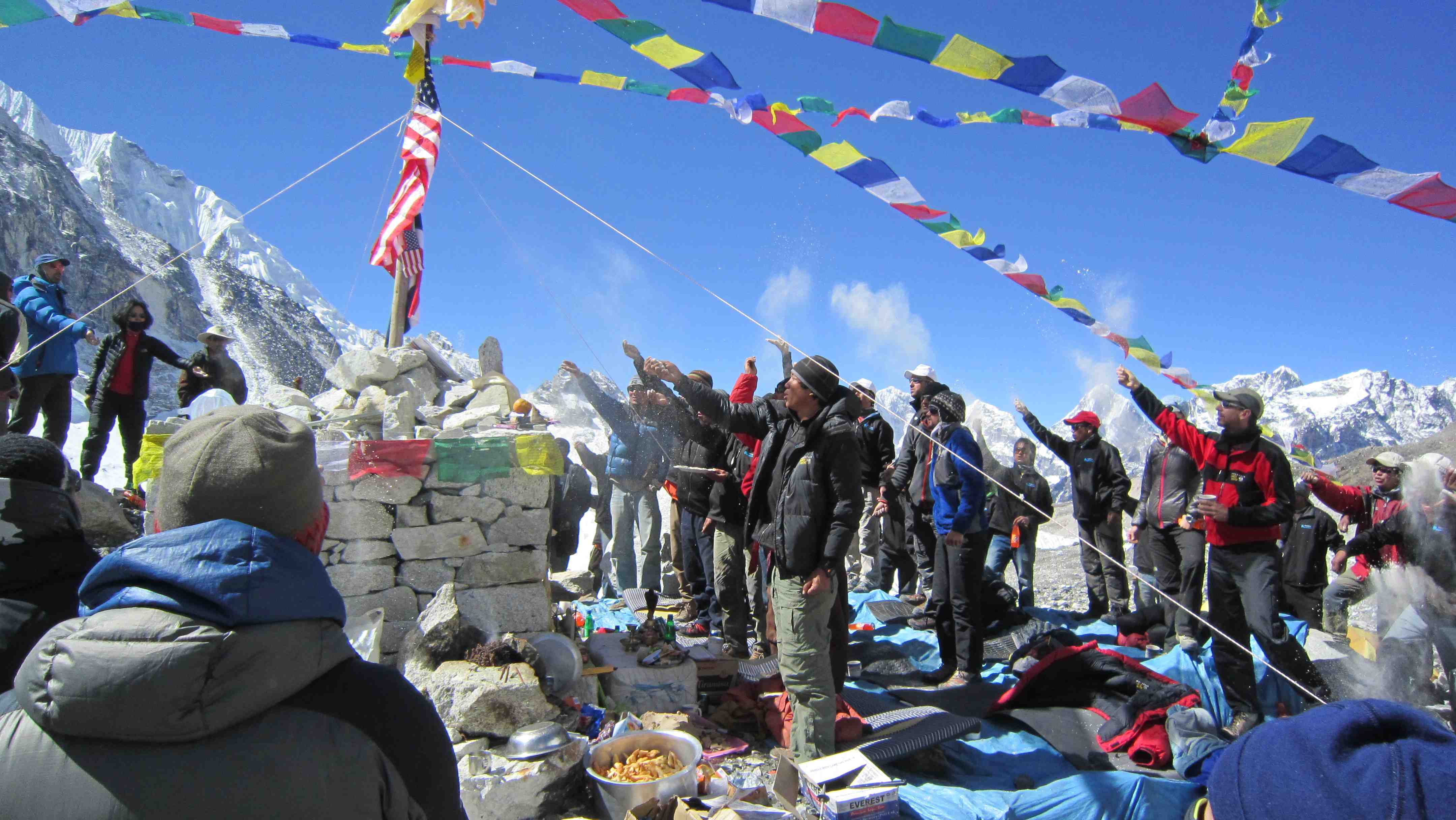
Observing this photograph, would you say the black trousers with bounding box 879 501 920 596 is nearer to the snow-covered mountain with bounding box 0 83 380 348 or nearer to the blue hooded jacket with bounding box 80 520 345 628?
the blue hooded jacket with bounding box 80 520 345 628

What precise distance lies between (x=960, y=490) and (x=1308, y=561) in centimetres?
427

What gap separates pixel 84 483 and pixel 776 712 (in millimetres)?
5627

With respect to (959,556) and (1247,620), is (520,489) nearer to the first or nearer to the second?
(959,556)

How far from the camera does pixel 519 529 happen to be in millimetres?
5145

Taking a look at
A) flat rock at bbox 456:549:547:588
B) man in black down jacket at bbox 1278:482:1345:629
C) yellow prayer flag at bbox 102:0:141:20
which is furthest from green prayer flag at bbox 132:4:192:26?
man in black down jacket at bbox 1278:482:1345:629

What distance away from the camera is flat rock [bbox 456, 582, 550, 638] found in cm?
497

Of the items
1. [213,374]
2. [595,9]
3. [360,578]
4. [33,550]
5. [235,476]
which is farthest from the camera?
[213,374]

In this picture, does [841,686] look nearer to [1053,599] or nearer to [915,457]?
[915,457]

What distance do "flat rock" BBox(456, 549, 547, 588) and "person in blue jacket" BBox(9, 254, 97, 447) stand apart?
4128 mm

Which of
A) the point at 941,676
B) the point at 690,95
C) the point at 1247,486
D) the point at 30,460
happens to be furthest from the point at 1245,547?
the point at 30,460

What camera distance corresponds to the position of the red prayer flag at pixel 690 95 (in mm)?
4555

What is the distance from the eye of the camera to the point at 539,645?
4840mm

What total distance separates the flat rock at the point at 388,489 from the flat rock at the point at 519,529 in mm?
613

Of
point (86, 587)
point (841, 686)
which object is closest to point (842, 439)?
point (841, 686)
